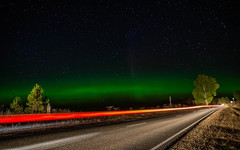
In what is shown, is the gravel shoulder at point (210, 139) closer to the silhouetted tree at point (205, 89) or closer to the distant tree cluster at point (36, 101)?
the distant tree cluster at point (36, 101)

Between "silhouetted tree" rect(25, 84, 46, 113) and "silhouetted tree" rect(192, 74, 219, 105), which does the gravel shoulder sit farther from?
"silhouetted tree" rect(192, 74, 219, 105)

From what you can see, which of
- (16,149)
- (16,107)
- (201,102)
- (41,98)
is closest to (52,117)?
(16,149)

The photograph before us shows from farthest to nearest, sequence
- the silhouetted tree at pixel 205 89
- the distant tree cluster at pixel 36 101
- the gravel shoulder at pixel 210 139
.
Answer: the silhouetted tree at pixel 205 89, the distant tree cluster at pixel 36 101, the gravel shoulder at pixel 210 139

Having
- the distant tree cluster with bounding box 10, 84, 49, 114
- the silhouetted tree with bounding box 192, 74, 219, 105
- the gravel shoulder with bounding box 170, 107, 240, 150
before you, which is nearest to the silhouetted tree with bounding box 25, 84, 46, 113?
the distant tree cluster with bounding box 10, 84, 49, 114

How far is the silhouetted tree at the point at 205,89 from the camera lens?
49125 millimetres

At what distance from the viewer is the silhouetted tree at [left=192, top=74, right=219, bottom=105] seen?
49125 millimetres

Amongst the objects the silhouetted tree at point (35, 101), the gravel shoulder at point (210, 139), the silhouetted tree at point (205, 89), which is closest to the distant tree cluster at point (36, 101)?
the silhouetted tree at point (35, 101)

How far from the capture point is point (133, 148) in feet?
15.2

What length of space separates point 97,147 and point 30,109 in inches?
1421

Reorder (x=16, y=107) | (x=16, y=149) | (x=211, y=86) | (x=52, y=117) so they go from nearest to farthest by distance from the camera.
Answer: (x=16, y=149), (x=52, y=117), (x=16, y=107), (x=211, y=86)

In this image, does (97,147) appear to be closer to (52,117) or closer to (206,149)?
(206,149)

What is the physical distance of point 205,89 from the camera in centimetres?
4962

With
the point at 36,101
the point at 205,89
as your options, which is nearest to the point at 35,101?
A: the point at 36,101

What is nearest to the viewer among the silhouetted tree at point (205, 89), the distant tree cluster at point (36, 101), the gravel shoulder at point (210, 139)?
the gravel shoulder at point (210, 139)
